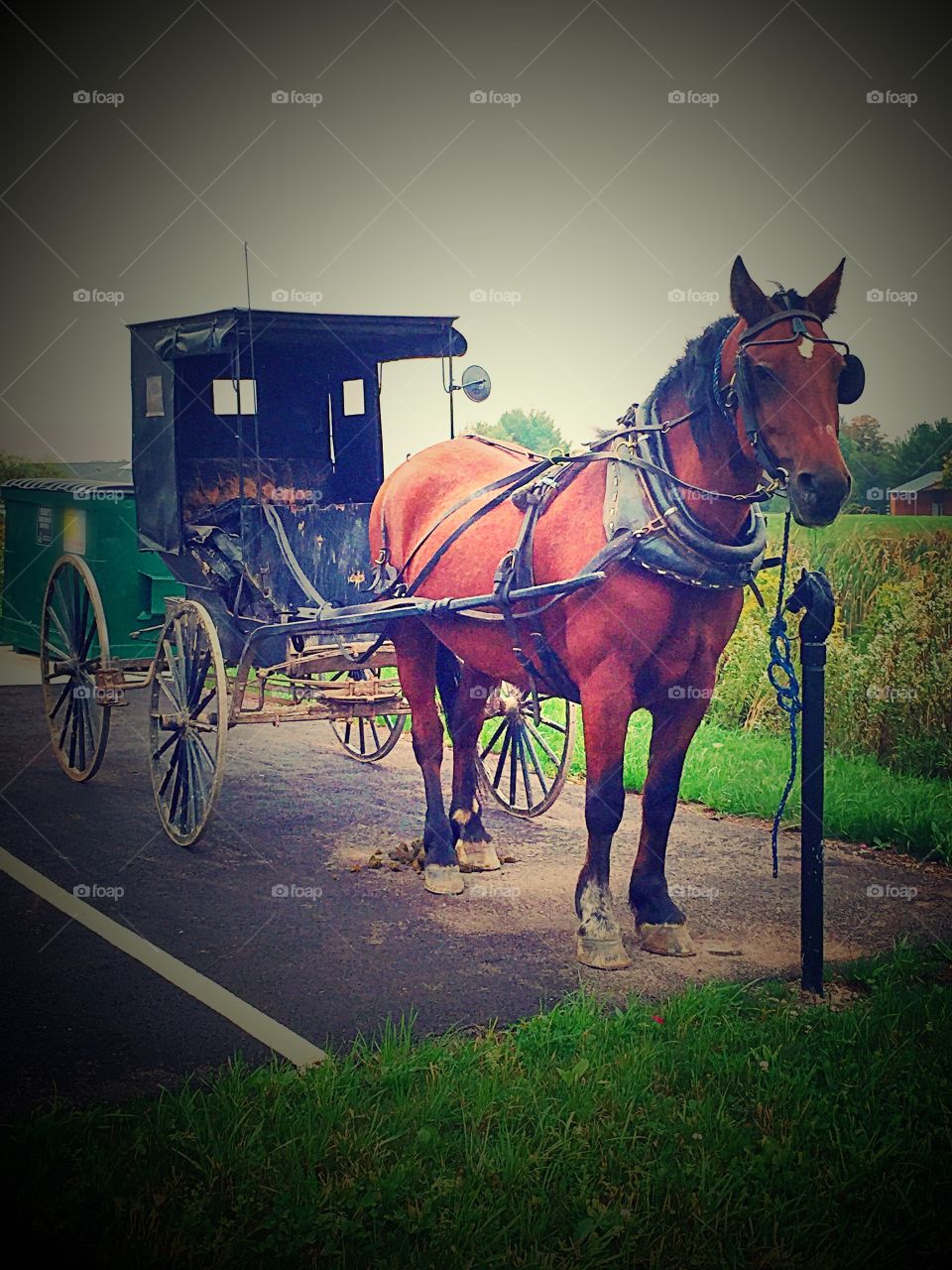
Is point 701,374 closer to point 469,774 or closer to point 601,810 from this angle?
point 601,810

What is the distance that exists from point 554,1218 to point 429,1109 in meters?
0.45

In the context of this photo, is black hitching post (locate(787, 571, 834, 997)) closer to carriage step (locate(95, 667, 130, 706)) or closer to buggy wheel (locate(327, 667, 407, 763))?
buggy wheel (locate(327, 667, 407, 763))

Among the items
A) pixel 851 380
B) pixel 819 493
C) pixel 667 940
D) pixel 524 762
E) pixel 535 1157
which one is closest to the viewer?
pixel 535 1157

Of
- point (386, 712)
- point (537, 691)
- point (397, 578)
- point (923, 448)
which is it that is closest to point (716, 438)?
point (537, 691)

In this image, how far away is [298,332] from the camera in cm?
554

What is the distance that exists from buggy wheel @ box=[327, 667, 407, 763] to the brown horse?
71 centimetres

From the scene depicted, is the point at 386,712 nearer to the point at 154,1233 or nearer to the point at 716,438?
the point at 716,438

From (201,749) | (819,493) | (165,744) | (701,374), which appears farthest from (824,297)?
(165,744)

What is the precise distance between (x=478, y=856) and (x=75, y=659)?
244 centimetres

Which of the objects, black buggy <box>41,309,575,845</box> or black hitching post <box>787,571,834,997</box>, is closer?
black hitching post <box>787,571,834,997</box>

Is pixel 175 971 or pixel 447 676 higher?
pixel 447 676

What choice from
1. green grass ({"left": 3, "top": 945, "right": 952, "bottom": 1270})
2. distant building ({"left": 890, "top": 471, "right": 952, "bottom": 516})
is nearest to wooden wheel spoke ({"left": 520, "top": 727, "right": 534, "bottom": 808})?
distant building ({"left": 890, "top": 471, "right": 952, "bottom": 516})

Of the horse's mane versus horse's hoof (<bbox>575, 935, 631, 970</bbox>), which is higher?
the horse's mane

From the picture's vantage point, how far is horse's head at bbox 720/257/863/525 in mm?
3336
